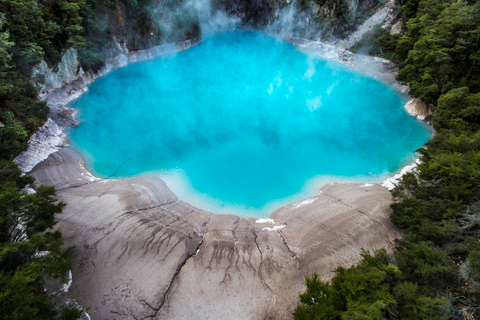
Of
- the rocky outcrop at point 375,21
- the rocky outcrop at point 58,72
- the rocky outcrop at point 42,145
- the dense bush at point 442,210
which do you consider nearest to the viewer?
the dense bush at point 442,210

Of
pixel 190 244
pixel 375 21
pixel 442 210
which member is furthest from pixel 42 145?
pixel 375 21

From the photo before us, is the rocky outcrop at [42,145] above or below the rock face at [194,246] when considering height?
above

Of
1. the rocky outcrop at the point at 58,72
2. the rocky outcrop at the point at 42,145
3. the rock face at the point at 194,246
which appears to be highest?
the rocky outcrop at the point at 58,72

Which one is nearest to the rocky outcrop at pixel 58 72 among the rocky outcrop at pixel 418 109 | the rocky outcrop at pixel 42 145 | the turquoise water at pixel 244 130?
the turquoise water at pixel 244 130

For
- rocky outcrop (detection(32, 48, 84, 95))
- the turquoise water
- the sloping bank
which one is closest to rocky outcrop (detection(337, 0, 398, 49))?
the turquoise water

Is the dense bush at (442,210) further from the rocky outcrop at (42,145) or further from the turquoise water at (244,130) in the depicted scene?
the rocky outcrop at (42,145)

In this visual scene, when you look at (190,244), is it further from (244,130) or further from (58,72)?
(58,72)
